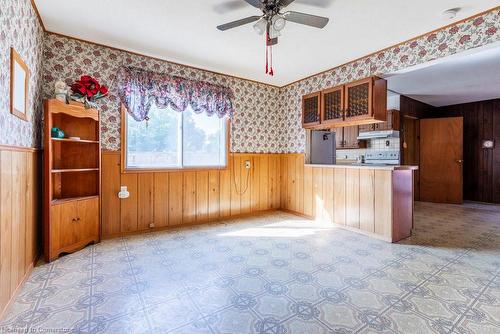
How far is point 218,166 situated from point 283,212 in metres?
1.57

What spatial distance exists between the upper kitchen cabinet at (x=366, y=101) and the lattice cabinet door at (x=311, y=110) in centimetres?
54

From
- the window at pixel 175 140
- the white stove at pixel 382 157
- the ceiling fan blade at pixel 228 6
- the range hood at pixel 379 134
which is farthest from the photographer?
the white stove at pixel 382 157

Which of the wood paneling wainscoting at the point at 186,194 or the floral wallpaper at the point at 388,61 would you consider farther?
the wood paneling wainscoting at the point at 186,194

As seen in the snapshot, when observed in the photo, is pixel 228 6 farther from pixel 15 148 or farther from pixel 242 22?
pixel 15 148

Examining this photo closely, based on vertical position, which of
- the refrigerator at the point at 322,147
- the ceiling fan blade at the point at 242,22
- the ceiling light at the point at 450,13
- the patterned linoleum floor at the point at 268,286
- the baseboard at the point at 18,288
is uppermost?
the ceiling light at the point at 450,13

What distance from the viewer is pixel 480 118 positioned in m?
6.02

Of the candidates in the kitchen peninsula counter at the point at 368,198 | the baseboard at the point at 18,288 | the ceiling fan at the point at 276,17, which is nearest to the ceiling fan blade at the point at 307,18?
the ceiling fan at the point at 276,17

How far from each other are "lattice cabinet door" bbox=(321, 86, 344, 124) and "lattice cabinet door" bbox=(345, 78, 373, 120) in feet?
0.32

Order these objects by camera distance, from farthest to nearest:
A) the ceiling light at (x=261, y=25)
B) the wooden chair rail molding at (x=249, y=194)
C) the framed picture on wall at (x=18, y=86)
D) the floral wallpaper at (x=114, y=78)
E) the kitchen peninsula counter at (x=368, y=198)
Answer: the wooden chair rail molding at (x=249, y=194), the kitchen peninsula counter at (x=368, y=198), the floral wallpaper at (x=114, y=78), the ceiling light at (x=261, y=25), the framed picture on wall at (x=18, y=86)

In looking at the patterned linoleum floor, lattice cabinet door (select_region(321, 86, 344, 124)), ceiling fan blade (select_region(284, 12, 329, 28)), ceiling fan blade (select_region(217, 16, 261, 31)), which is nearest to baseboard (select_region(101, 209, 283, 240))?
the patterned linoleum floor

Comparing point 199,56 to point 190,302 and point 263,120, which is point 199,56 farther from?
point 190,302

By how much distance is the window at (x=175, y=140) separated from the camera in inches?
135

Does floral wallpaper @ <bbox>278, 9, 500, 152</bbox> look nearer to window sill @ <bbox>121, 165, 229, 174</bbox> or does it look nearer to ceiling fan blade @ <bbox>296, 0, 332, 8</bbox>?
ceiling fan blade @ <bbox>296, 0, 332, 8</bbox>

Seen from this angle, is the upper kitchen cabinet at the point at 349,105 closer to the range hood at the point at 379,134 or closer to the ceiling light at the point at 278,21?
the ceiling light at the point at 278,21
